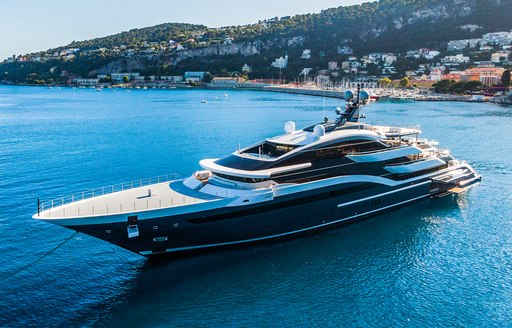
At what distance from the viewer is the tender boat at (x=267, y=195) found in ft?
63.3

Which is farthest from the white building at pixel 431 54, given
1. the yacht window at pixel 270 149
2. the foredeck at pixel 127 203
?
the foredeck at pixel 127 203

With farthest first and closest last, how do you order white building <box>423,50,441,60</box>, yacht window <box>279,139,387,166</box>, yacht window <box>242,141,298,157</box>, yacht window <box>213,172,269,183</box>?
white building <box>423,50,441,60</box> → yacht window <box>242,141,298,157</box> → yacht window <box>279,139,387,166</box> → yacht window <box>213,172,269,183</box>

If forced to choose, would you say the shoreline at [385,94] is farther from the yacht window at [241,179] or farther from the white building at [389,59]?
the yacht window at [241,179]

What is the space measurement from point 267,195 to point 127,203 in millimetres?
6463

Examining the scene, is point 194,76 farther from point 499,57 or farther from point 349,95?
point 349,95

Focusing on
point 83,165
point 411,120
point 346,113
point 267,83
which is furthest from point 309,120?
point 267,83

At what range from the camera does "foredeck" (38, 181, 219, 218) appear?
19.0 metres

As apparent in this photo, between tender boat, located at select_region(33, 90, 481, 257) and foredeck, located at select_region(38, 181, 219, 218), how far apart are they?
4cm

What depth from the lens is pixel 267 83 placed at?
179750 mm

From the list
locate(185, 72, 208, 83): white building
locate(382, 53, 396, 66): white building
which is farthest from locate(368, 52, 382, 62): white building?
locate(185, 72, 208, 83): white building

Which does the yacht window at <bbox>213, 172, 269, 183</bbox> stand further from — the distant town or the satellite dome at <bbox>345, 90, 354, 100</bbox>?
the distant town

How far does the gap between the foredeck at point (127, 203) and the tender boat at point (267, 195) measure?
4cm

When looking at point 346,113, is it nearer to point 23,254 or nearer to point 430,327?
point 430,327

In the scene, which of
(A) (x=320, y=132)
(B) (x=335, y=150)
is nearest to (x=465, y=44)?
(B) (x=335, y=150)
